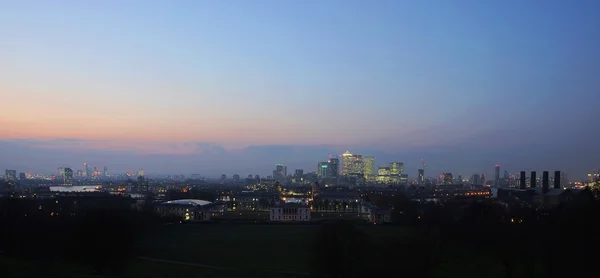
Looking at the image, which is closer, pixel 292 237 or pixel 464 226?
pixel 464 226

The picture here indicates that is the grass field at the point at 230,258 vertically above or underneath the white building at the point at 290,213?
above

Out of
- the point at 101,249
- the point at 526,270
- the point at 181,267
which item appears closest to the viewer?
the point at 101,249

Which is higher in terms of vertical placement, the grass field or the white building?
the grass field

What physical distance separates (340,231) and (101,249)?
1080cm

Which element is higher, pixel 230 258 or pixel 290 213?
pixel 230 258

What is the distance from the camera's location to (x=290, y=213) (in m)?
65.2

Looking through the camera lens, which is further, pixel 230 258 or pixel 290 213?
pixel 290 213

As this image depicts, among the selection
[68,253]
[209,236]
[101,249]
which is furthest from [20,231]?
[209,236]

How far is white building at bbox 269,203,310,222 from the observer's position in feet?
212

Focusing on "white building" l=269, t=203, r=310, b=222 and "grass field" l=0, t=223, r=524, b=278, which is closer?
"grass field" l=0, t=223, r=524, b=278

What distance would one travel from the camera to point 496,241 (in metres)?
26.8

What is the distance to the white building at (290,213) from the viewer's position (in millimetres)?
64688

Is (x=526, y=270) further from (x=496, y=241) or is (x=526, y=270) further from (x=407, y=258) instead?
(x=407, y=258)

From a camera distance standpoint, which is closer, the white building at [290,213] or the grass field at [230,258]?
the grass field at [230,258]
